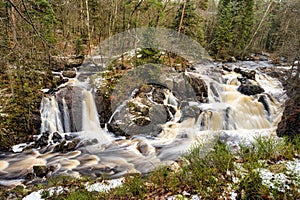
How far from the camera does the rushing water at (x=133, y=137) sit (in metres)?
6.48

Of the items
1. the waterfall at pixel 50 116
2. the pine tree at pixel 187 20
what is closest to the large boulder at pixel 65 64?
the waterfall at pixel 50 116

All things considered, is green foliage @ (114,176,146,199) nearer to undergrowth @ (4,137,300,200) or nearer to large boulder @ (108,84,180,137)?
undergrowth @ (4,137,300,200)

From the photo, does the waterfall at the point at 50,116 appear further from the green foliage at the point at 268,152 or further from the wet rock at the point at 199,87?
the green foliage at the point at 268,152

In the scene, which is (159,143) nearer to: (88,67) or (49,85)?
(49,85)

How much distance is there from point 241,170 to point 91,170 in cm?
491

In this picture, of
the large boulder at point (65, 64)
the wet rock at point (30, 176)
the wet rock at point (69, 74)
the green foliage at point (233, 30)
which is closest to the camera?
the wet rock at point (30, 176)

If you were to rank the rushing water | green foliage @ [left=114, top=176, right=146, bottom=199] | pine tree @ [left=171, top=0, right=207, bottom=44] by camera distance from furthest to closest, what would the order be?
pine tree @ [left=171, top=0, right=207, bottom=44], the rushing water, green foliage @ [left=114, top=176, right=146, bottom=199]

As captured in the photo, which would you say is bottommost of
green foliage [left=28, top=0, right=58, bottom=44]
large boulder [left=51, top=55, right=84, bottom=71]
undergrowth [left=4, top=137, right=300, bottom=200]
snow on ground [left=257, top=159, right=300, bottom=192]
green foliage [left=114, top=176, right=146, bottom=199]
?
green foliage [left=114, top=176, right=146, bottom=199]

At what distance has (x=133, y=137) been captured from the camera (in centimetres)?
853

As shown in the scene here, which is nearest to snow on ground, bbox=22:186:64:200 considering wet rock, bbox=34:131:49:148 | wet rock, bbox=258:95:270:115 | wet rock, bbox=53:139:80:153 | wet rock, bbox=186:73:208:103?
wet rock, bbox=53:139:80:153

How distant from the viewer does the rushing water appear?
21.2 ft

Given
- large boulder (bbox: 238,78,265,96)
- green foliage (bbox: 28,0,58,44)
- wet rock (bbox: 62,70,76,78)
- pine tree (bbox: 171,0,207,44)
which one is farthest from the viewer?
pine tree (bbox: 171,0,207,44)

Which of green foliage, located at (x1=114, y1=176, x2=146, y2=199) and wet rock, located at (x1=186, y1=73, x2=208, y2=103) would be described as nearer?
green foliage, located at (x1=114, y1=176, x2=146, y2=199)

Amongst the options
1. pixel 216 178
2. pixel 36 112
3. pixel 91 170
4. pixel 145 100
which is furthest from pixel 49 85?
pixel 216 178
